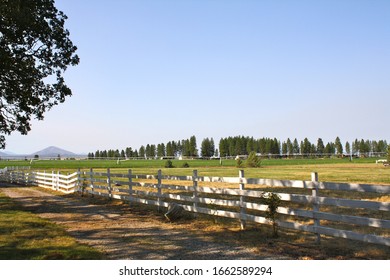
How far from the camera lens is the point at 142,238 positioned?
9.02 metres

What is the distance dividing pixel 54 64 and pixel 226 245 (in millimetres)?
14494

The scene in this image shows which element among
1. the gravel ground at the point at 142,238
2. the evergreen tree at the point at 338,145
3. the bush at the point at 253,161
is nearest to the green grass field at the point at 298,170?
the bush at the point at 253,161

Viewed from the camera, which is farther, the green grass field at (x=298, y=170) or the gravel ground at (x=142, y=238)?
the green grass field at (x=298, y=170)

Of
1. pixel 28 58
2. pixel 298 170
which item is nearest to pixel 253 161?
pixel 298 170

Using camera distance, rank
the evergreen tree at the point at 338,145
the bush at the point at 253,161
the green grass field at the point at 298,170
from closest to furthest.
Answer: the green grass field at the point at 298,170
the bush at the point at 253,161
the evergreen tree at the point at 338,145

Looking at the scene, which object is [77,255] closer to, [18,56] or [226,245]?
[226,245]

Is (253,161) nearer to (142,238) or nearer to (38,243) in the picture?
(142,238)

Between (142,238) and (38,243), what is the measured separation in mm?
2430

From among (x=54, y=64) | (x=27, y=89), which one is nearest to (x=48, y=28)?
(x=54, y=64)

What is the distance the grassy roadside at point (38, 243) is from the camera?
730cm

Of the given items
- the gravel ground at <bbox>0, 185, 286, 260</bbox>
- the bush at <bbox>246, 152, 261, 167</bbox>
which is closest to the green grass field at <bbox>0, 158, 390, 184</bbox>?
the bush at <bbox>246, 152, 261, 167</bbox>

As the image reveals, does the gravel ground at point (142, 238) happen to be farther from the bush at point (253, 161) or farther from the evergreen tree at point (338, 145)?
the evergreen tree at point (338, 145)

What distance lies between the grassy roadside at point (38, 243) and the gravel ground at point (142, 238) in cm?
34

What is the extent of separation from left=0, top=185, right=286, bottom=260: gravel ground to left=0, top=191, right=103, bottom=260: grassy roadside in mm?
342
